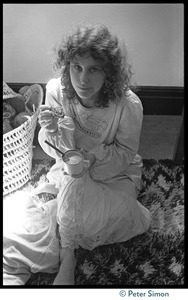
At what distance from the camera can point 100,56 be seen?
0.83 metres

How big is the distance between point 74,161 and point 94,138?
168 millimetres

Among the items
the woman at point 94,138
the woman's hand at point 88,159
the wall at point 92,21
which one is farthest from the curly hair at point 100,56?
the wall at point 92,21

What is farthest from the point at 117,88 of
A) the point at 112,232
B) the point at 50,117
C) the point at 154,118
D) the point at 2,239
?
the point at 154,118

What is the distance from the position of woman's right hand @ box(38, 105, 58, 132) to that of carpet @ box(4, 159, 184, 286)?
0.30 meters

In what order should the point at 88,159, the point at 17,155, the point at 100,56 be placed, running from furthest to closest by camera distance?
1. the point at 17,155
2. the point at 88,159
3. the point at 100,56

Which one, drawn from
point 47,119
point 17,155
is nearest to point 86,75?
point 47,119

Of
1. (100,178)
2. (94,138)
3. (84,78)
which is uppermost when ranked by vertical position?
(84,78)

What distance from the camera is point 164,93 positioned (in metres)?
1.45

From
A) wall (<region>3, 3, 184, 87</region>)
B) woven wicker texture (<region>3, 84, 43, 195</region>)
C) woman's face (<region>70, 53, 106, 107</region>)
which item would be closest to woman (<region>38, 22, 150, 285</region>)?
woman's face (<region>70, 53, 106, 107</region>)

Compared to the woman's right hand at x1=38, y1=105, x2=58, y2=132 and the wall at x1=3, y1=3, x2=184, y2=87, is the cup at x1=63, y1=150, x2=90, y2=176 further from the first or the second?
the wall at x1=3, y1=3, x2=184, y2=87

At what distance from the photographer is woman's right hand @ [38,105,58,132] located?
870 mm

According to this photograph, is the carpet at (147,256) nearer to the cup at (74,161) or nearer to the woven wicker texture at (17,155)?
the woven wicker texture at (17,155)

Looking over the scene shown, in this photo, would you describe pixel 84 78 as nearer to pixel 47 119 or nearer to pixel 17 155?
pixel 47 119

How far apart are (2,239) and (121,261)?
33 cm
